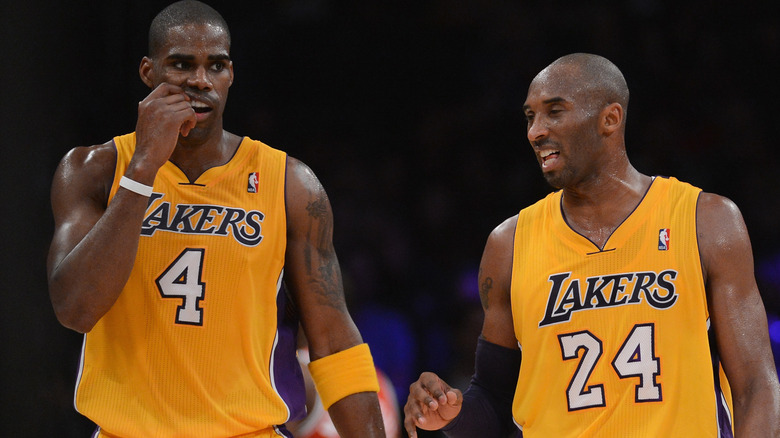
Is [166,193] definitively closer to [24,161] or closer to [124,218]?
[124,218]

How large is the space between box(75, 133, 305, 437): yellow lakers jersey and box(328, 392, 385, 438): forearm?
117 millimetres

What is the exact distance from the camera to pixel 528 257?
2.93 m

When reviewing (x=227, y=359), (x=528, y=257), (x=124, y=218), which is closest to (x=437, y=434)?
(x=528, y=257)

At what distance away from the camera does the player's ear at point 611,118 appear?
2906 millimetres

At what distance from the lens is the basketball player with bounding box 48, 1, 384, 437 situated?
2.47 meters

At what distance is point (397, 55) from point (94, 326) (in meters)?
3.72

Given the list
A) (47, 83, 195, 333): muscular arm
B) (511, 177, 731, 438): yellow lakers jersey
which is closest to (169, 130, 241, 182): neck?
(47, 83, 195, 333): muscular arm

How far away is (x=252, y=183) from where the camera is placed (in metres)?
2.77

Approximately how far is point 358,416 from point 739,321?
3.63ft

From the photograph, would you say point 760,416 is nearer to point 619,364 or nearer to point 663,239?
point 619,364

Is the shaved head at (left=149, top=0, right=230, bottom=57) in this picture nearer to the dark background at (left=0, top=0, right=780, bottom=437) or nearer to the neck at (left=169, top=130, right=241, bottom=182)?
the neck at (left=169, top=130, right=241, bottom=182)

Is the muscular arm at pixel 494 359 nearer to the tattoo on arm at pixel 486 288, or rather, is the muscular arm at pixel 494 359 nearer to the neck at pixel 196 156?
the tattoo on arm at pixel 486 288

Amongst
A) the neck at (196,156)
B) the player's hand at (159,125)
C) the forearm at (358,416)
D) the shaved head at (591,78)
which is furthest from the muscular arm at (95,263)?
the shaved head at (591,78)

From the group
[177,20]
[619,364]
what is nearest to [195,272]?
[177,20]
